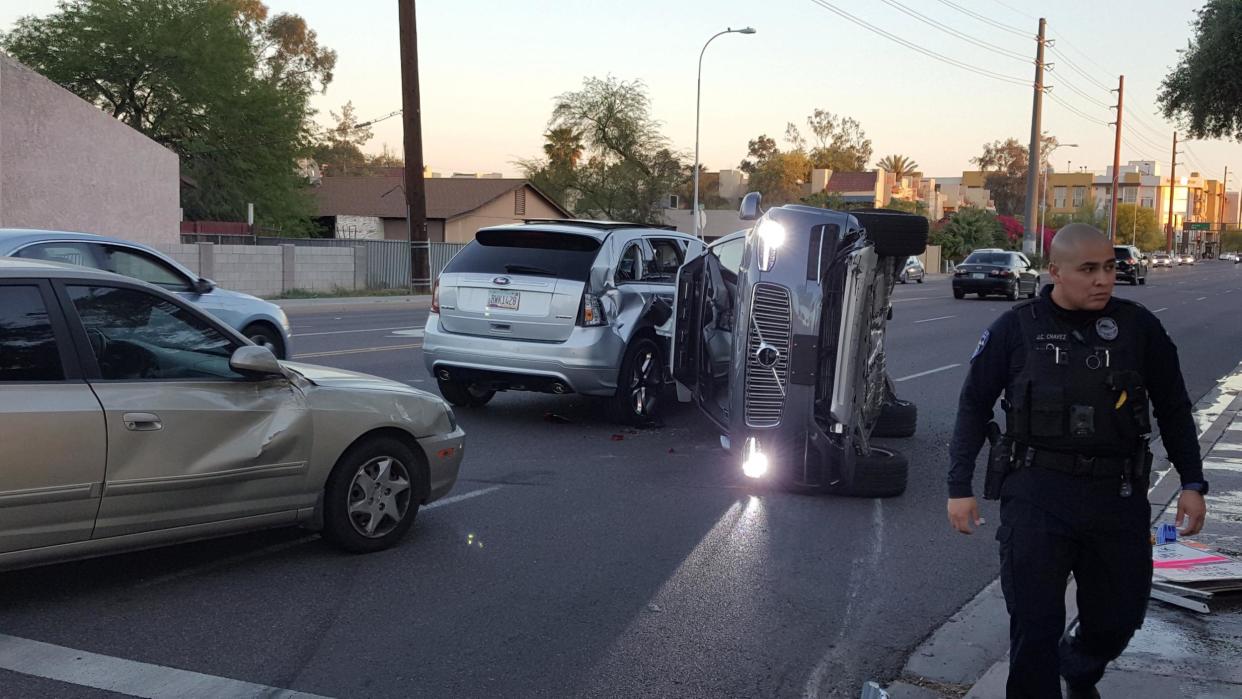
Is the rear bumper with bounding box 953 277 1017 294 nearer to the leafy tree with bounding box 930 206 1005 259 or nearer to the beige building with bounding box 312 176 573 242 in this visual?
the beige building with bounding box 312 176 573 242

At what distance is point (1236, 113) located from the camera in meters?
24.8

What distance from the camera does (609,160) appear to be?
220 feet

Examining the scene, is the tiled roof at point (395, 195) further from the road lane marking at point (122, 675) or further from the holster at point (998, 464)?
the holster at point (998, 464)

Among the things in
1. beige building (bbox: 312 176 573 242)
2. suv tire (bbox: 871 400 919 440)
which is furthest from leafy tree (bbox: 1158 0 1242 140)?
beige building (bbox: 312 176 573 242)

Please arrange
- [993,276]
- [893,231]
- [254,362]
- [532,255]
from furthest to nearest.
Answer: [993,276], [532,255], [893,231], [254,362]

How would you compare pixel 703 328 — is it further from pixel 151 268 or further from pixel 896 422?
pixel 151 268

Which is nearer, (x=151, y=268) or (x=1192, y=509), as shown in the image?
(x=1192, y=509)

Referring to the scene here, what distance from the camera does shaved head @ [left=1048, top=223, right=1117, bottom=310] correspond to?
3.73 metres

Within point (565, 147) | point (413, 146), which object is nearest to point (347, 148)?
point (565, 147)

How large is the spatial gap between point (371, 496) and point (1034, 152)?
51428 millimetres

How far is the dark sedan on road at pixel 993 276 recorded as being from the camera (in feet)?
117

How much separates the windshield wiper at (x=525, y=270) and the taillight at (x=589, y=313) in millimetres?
396

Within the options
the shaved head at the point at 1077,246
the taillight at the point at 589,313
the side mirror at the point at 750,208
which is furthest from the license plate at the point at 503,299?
the shaved head at the point at 1077,246

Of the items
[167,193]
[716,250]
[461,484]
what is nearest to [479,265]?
[716,250]
